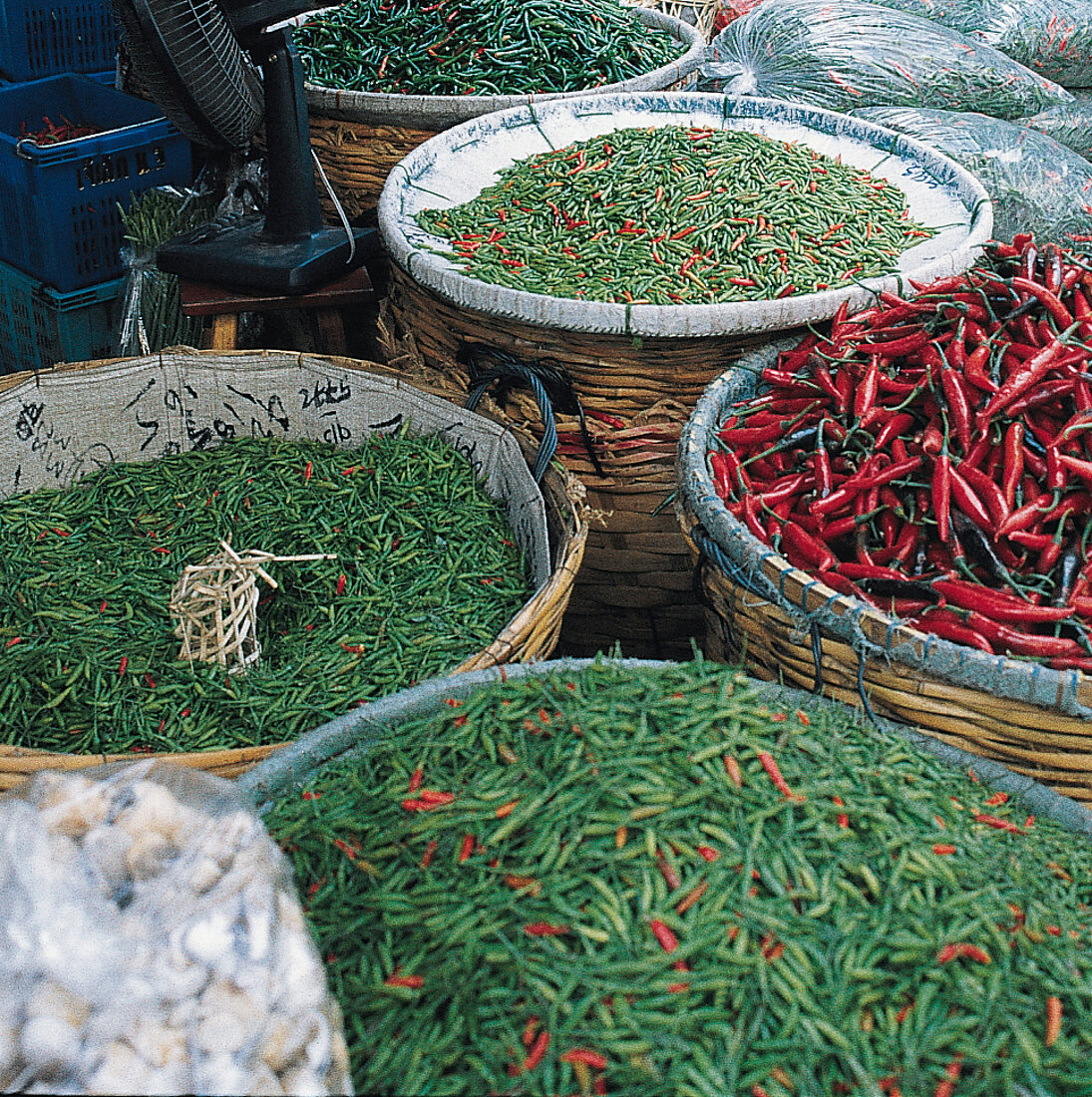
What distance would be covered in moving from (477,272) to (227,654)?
1177mm

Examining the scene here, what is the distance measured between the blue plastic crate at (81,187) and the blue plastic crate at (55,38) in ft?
0.87

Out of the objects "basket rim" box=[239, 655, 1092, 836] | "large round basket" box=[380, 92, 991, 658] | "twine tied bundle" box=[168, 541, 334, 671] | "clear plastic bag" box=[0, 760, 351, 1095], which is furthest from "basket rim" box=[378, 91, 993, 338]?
"clear plastic bag" box=[0, 760, 351, 1095]

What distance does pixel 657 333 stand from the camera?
94.2 inches

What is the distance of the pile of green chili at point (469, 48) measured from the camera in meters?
3.79

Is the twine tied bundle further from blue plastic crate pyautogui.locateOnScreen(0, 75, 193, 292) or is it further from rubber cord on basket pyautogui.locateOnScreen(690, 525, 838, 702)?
blue plastic crate pyautogui.locateOnScreen(0, 75, 193, 292)

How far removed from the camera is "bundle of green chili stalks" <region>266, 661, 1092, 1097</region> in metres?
1.18

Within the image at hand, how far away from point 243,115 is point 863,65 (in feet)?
9.05

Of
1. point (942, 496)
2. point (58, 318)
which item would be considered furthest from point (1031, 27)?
point (58, 318)

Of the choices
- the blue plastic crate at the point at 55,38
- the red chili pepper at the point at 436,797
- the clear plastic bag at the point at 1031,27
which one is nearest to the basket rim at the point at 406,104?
the blue plastic crate at the point at 55,38

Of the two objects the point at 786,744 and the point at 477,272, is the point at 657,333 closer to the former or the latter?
the point at 477,272

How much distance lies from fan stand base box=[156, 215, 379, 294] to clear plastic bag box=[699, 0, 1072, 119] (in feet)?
7.16

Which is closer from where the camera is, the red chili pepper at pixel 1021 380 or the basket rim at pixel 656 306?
the red chili pepper at pixel 1021 380

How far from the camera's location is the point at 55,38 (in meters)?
4.43

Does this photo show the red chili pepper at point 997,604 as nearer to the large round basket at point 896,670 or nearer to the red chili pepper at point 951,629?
the red chili pepper at point 951,629
